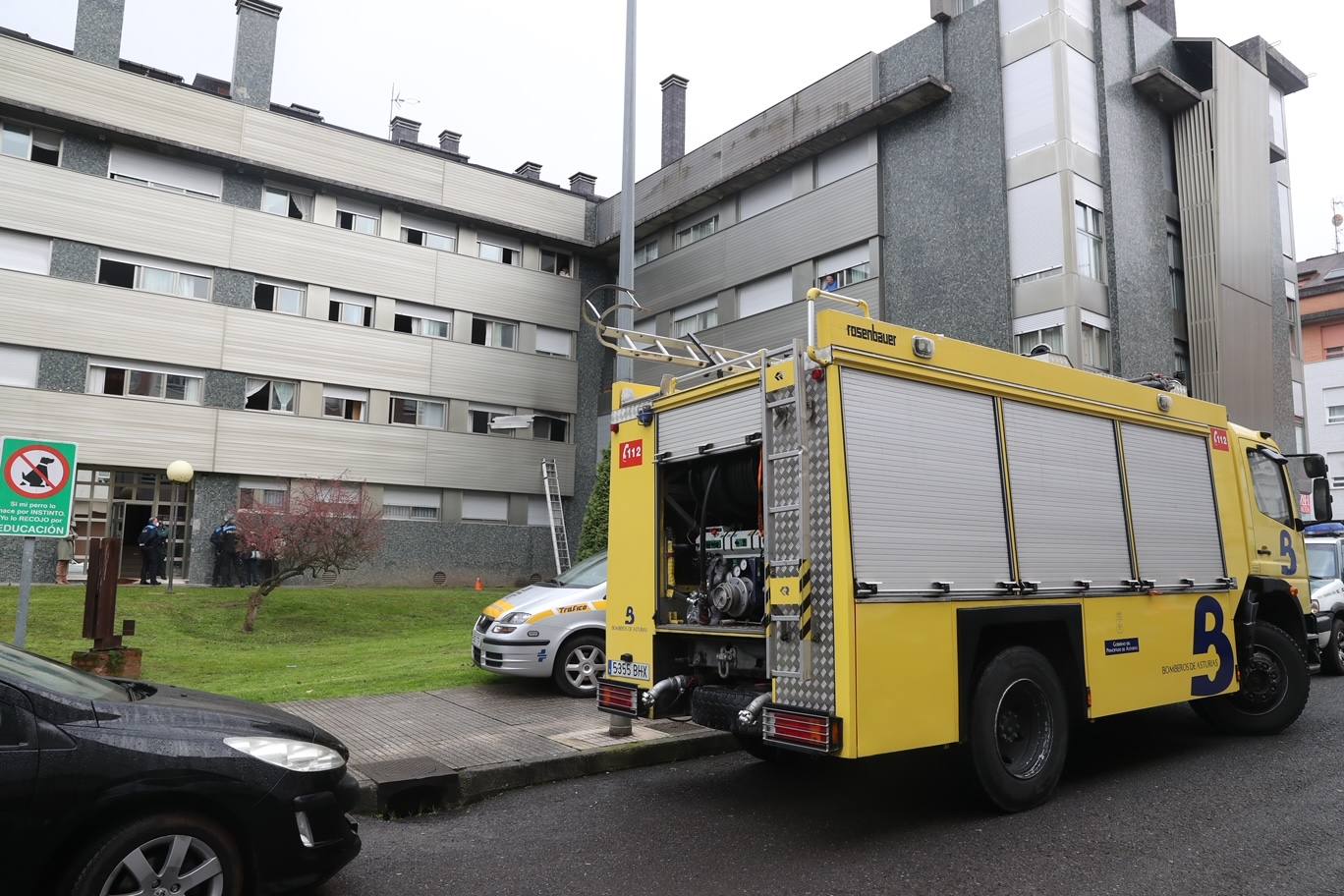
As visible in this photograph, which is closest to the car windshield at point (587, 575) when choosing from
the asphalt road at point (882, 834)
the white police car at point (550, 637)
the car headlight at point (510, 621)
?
the white police car at point (550, 637)

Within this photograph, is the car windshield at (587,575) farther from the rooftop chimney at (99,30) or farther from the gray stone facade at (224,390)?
the rooftop chimney at (99,30)

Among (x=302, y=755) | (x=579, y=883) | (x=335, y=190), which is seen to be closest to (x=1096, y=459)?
(x=579, y=883)

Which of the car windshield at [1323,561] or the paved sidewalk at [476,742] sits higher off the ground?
the car windshield at [1323,561]

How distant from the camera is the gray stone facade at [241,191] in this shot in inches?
1057

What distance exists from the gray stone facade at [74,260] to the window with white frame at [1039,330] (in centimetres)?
2356

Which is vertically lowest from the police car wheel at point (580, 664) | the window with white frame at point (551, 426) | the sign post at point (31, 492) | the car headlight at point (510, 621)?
the police car wheel at point (580, 664)

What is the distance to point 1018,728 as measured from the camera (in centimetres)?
604

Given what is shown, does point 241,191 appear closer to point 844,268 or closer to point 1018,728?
point 844,268

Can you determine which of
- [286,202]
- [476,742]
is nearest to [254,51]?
[286,202]

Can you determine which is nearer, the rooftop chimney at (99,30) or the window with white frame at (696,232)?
the rooftop chimney at (99,30)

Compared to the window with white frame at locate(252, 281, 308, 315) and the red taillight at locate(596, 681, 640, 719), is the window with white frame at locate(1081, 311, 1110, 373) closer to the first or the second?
the red taillight at locate(596, 681, 640, 719)

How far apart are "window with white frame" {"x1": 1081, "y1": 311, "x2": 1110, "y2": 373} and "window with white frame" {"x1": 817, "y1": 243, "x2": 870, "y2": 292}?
5655 mm

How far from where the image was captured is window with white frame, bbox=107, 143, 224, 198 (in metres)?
25.3

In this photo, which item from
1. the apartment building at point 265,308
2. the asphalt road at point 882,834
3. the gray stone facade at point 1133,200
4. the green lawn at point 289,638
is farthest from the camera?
the apartment building at point 265,308
